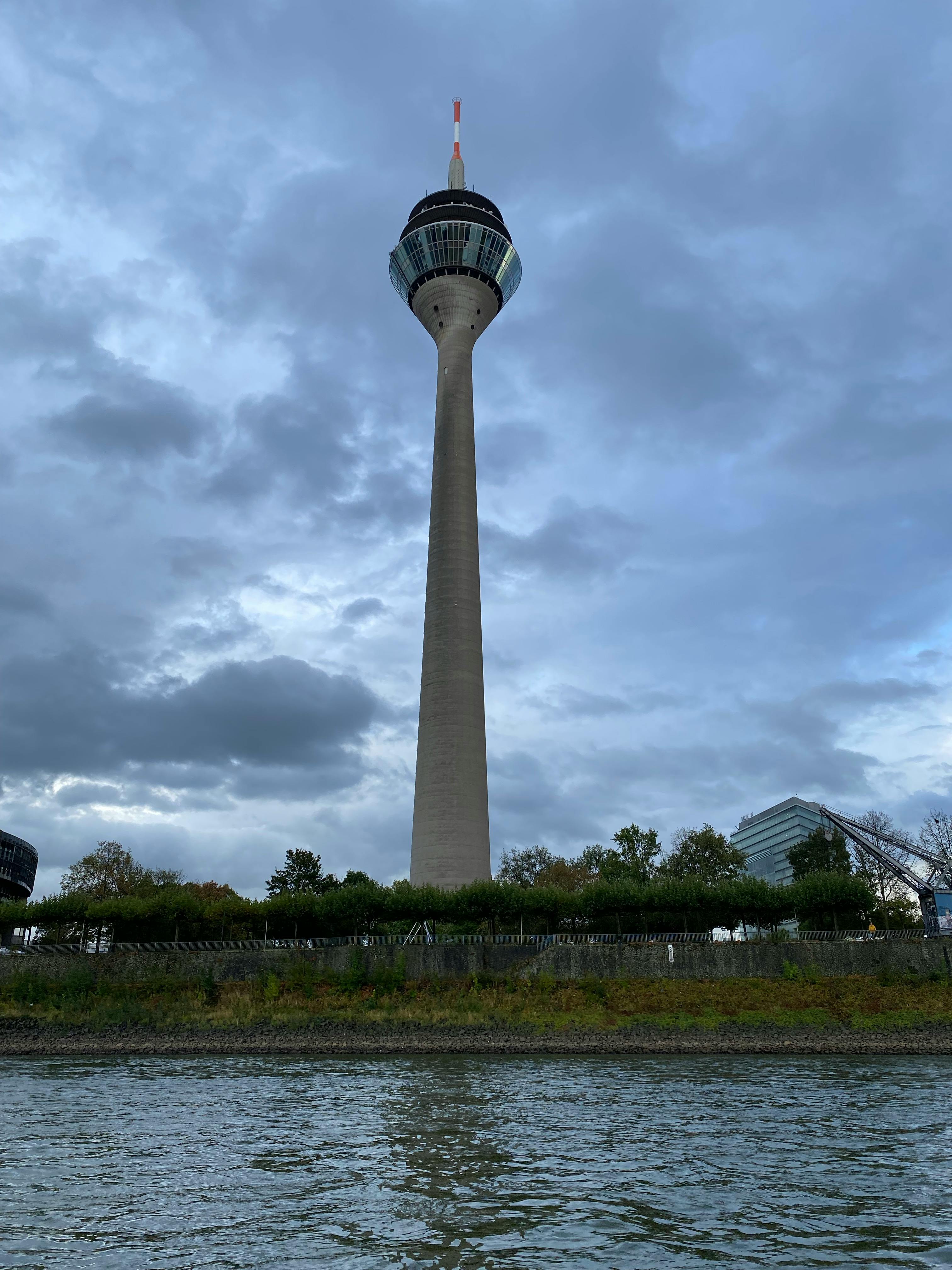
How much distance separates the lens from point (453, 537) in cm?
9500

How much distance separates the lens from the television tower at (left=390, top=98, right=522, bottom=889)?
86.4 metres

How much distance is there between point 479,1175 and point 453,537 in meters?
80.5

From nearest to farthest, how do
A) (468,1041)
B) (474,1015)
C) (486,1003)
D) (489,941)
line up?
(468,1041), (474,1015), (486,1003), (489,941)

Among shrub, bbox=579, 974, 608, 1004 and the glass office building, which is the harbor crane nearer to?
shrub, bbox=579, 974, 608, 1004

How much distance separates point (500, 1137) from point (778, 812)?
184914 millimetres

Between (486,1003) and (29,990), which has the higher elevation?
(29,990)

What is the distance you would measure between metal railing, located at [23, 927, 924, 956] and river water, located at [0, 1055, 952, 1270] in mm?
29468

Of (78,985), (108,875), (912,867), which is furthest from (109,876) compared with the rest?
(912,867)

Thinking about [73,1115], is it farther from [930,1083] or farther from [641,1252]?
[930,1083]

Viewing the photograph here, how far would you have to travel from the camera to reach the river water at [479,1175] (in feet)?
40.8

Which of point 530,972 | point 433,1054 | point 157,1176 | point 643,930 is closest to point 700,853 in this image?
point 643,930

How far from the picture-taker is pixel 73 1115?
84.8 feet

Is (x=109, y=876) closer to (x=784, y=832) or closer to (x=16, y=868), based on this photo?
(x=16, y=868)

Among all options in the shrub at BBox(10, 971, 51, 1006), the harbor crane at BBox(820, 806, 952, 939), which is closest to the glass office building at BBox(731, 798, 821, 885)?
the harbor crane at BBox(820, 806, 952, 939)
